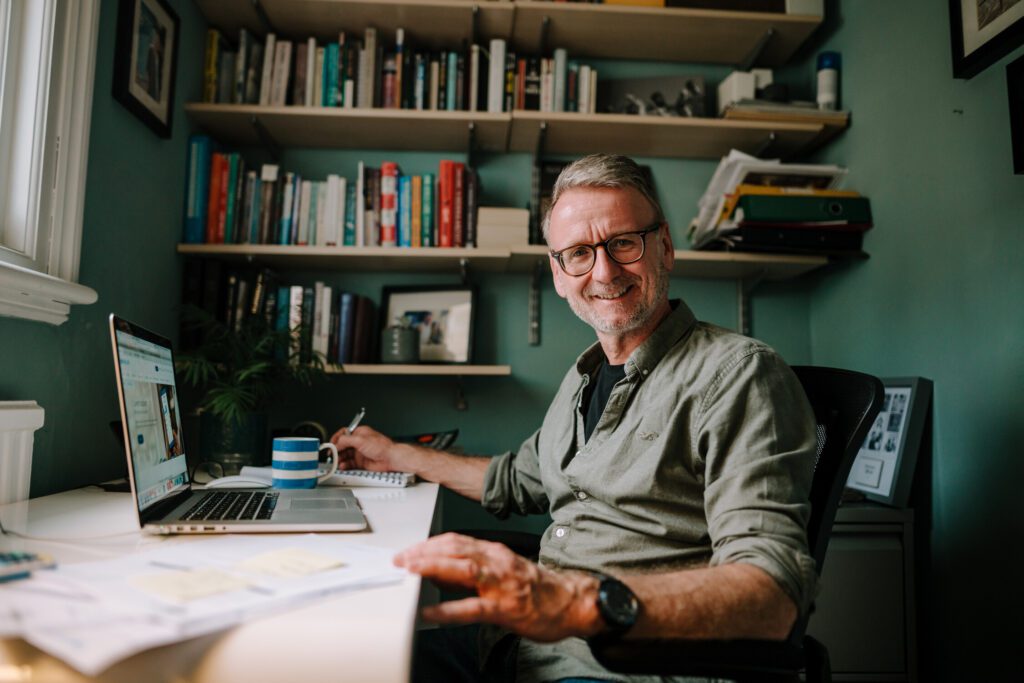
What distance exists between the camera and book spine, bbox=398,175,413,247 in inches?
81.0

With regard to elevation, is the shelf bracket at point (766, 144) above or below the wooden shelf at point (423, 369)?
above

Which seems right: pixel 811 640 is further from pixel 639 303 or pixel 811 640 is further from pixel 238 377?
pixel 238 377

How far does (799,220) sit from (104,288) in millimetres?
1877

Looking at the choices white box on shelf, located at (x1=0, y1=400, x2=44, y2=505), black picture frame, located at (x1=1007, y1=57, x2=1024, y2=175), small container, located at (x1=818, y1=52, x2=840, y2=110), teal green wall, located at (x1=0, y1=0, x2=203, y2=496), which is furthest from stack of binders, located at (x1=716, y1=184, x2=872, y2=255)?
white box on shelf, located at (x1=0, y1=400, x2=44, y2=505)

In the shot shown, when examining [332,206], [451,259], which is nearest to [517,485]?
[451,259]

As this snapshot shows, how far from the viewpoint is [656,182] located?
2.32 m

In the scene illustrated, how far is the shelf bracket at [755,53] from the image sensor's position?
2131mm

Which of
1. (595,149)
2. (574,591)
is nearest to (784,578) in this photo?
(574,591)

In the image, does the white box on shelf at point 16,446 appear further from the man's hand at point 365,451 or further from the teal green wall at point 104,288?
the man's hand at point 365,451

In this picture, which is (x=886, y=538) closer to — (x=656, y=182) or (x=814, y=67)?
(x=656, y=182)

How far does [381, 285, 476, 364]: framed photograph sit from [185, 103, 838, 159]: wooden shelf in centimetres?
51

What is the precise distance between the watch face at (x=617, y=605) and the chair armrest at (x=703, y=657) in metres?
0.02

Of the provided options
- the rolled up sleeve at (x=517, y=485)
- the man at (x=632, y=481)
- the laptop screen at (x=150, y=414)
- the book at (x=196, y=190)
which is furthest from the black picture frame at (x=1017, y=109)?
the book at (x=196, y=190)

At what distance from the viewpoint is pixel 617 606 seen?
0.71m
